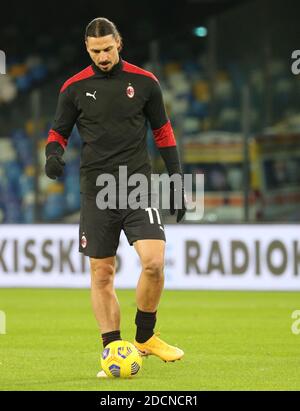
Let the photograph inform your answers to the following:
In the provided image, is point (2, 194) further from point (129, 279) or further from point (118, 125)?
point (118, 125)

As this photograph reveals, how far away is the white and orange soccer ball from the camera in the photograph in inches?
311

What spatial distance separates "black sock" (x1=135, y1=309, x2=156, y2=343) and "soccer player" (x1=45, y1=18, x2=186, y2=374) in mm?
191

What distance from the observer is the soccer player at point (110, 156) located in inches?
320

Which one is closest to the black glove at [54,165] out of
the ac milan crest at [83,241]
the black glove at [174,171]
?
the ac milan crest at [83,241]

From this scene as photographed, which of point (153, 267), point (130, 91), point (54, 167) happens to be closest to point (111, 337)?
point (153, 267)

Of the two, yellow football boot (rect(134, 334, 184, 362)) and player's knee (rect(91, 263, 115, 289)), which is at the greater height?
player's knee (rect(91, 263, 115, 289))

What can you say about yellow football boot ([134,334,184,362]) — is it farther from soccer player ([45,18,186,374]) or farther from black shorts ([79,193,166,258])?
black shorts ([79,193,166,258])

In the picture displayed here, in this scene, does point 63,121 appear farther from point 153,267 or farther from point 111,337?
point 111,337

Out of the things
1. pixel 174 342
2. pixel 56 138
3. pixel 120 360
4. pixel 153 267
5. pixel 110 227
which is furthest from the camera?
pixel 174 342

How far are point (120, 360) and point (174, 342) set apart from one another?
2623 mm

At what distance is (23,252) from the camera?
17.4 m

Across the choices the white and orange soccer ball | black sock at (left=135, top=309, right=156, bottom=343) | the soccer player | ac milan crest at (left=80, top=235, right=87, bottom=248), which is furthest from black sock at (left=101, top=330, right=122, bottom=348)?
ac milan crest at (left=80, top=235, right=87, bottom=248)

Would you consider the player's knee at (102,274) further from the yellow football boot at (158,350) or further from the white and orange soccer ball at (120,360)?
the yellow football boot at (158,350)

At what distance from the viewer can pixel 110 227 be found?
26.9 feet
